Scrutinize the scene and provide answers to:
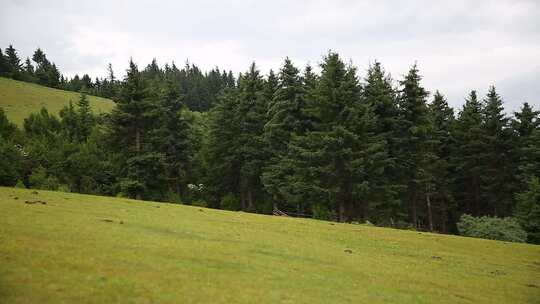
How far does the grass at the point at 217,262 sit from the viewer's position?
1315 cm

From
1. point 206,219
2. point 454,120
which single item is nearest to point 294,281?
point 206,219

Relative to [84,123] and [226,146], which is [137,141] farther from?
[84,123]

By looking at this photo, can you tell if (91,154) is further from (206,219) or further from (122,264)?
(122,264)

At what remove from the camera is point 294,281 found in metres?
16.8

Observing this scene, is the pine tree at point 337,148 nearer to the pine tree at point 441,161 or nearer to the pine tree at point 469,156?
A: the pine tree at point 441,161

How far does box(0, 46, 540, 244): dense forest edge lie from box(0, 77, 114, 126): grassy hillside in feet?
99.7

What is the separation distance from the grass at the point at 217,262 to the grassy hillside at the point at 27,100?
3079 inches

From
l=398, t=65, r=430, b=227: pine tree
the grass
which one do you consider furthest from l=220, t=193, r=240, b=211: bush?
the grass

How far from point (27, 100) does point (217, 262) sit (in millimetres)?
109419

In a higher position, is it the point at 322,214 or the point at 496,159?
the point at 496,159

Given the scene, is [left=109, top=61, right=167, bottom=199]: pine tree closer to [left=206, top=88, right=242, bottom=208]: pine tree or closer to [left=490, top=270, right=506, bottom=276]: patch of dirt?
[left=206, top=88, right=242, bottom=208]: pine tree

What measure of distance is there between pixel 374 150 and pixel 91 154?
4418cm

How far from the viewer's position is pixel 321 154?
46.8 m

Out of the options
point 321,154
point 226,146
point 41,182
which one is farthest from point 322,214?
point 41,182
